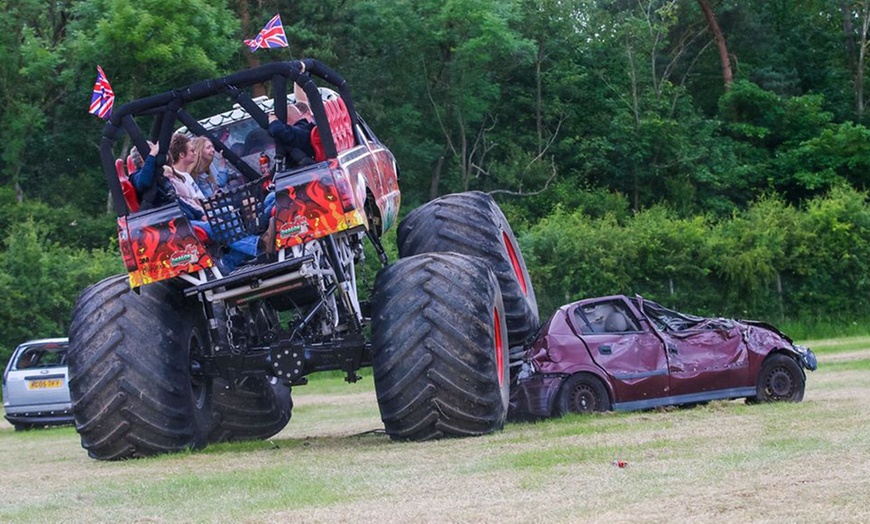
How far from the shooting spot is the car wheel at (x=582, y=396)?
1581 cm

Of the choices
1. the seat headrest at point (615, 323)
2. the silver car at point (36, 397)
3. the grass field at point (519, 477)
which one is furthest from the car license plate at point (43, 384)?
the seat headrest at point (615, 323)

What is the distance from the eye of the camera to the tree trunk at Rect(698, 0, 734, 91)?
57750 mm

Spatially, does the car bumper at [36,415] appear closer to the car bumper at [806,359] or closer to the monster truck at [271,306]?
the monster truck at [271,306]

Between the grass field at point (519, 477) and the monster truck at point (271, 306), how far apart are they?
445 millimetres

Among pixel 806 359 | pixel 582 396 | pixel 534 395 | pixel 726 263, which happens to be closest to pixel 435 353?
pixel 534 395

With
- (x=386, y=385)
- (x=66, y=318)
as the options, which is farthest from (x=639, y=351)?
(x=66, y=318)

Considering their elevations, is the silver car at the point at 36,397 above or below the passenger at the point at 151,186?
below

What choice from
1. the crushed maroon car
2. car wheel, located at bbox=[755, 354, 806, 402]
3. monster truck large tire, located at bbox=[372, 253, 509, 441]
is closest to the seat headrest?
the crushed maroon car

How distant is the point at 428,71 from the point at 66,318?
21852 millimetres

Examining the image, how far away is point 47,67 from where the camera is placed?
44.7 meters

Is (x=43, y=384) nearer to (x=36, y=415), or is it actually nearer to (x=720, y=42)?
(x=36, y=415)

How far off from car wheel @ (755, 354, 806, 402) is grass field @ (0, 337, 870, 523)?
1022 mm

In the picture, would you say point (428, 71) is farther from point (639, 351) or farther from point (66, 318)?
point (639, 351)

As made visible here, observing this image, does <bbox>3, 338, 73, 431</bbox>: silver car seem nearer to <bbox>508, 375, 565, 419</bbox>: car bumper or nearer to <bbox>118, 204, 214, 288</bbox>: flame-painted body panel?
<bbox>508, 375, 565, 419</bbox>: car bumper
